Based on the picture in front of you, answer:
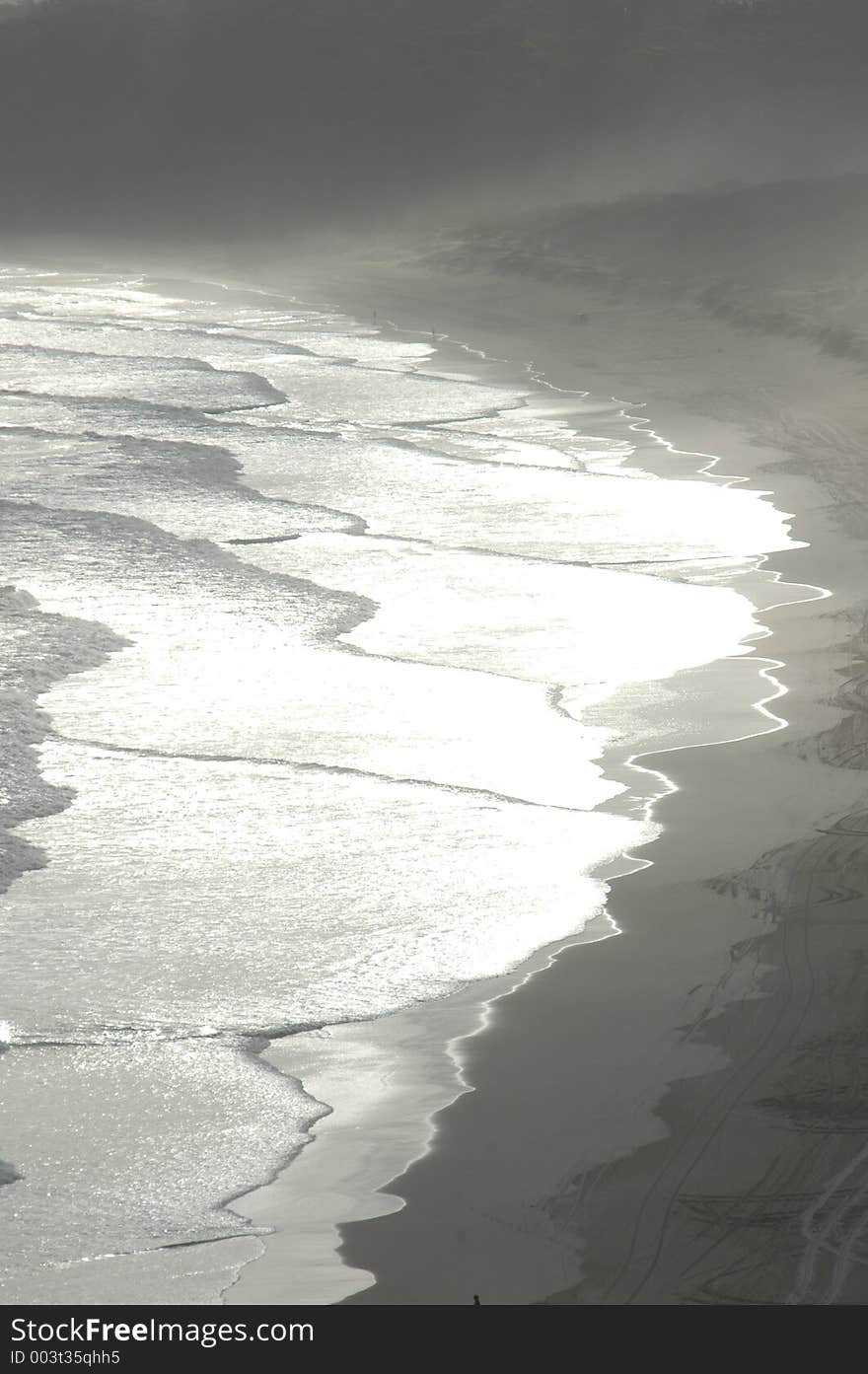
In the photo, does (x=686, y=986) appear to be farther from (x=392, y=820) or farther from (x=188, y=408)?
(x=188, y=408)

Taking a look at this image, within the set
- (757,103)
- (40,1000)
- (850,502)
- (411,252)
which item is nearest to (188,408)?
(850,502)

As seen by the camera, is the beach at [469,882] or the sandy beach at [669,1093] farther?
the beach at [469,882]

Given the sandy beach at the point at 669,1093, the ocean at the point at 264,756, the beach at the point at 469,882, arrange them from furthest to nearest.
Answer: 1. the ocean at the point at 264,756
2. the beach at the point at 469,882
3. the sandy beach at the point at 669,1093

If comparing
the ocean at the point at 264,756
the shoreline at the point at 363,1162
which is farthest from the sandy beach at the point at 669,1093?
the ocean at the point at 264,756

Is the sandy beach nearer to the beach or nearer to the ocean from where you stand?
the beach

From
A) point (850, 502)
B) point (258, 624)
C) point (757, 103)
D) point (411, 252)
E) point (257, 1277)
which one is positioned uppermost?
point (757, 103)

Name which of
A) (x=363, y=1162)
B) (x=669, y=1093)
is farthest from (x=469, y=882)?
(x=363, y=1162)

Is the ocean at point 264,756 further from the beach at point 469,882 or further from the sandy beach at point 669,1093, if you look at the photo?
the sandy beach at point 669,1093

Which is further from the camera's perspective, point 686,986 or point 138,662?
point 138,662
